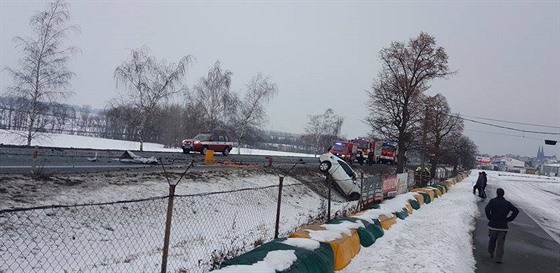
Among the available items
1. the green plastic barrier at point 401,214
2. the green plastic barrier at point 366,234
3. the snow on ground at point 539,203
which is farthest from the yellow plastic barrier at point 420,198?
the green plastic barrier at point 366,234

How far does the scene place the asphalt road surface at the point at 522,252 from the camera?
31.7 ft

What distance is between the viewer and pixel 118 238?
35.3 feet

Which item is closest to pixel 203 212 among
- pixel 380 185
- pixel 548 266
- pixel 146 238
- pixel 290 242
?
pixel 146 238

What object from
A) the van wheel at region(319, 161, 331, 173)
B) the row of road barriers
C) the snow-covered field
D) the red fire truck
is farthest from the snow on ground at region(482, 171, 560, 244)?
the red fire truck

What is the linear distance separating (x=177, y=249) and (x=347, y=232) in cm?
417

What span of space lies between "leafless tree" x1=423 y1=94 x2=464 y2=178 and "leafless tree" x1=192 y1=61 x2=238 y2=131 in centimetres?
2364

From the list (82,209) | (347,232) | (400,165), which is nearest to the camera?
(347,232)

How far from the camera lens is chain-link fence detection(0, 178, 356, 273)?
8.55 metres

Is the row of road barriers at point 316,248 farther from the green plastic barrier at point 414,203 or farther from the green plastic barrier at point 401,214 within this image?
the green plastic barrier at point 414,203

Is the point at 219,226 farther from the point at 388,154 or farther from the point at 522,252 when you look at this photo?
the point at 388,154

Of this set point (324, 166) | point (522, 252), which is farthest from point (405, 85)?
point (522, 252)

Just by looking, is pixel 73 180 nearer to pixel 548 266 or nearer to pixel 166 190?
pixel 166 190

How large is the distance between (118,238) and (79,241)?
41.7 inches

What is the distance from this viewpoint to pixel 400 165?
106ft
